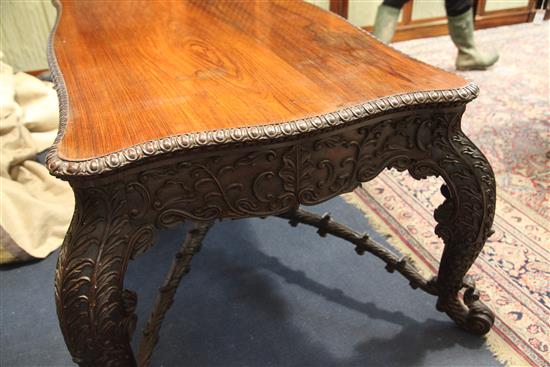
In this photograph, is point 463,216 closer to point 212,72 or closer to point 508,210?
point 212,72

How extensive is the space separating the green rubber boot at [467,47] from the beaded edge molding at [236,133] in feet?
5.95

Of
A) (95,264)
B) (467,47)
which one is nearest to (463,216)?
(95,264)

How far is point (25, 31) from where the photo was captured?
7.45 feet

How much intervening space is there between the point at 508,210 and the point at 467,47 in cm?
126

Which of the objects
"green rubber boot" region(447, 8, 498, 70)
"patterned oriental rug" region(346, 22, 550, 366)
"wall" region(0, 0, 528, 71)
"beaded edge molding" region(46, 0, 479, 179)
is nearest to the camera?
"beaded edge molding" region(46, 0, 479, 179)

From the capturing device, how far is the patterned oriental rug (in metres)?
1.09

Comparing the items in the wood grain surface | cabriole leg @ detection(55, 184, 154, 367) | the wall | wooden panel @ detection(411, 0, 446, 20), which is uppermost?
the wood grain surface

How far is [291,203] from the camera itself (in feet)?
2.39

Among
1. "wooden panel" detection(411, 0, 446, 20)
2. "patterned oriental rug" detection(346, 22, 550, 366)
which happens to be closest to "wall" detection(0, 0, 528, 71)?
"patterned oriental rug" detection(346, 22, 550, 366)

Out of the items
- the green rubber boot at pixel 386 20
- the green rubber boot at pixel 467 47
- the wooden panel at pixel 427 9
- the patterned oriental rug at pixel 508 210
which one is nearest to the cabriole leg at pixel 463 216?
the patterned oriental rug at pixel 508 210

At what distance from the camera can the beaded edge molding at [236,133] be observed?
0.59 meters

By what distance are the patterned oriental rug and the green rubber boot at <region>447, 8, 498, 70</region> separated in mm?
56

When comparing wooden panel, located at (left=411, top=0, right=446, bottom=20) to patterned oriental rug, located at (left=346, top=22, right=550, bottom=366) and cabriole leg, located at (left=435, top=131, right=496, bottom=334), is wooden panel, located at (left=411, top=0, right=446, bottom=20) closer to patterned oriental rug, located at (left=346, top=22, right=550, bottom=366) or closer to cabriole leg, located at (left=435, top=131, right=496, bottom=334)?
patterned oriental rug, located at (left=346, top=22, right=550, bottom=366)

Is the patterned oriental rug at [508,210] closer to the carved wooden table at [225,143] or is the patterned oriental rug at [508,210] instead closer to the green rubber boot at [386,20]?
the carved wooden table at [225,143]
